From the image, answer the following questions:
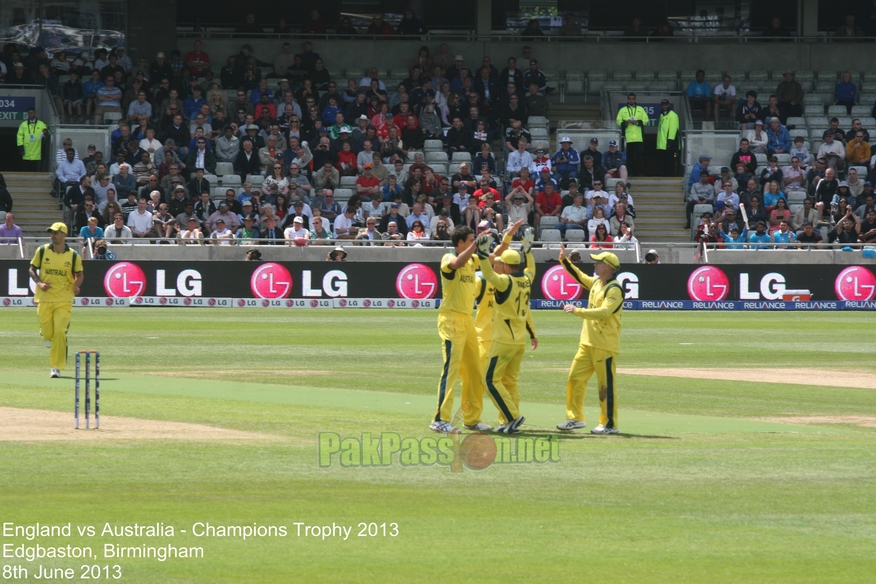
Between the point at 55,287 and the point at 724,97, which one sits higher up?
the point at 724,97

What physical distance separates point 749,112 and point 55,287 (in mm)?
27182

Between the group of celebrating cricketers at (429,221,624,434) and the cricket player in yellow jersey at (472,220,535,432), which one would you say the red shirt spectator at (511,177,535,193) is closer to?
the cricket player in yellow jersey at (472,220,535,432)

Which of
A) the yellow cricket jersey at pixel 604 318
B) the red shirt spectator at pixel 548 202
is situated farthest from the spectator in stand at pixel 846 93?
the yellow cricket jersey at pixel 604 318

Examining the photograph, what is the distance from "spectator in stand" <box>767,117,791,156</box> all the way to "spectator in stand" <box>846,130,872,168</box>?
72.9 inches

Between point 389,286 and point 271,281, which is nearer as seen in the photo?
point 271,281

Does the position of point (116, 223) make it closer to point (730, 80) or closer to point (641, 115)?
point (641, 115)

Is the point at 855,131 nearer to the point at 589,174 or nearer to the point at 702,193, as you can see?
the point at 702,193

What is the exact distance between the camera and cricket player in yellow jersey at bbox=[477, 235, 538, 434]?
12454mm

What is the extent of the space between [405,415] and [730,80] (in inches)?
1168

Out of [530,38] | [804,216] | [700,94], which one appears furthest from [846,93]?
[530,38]

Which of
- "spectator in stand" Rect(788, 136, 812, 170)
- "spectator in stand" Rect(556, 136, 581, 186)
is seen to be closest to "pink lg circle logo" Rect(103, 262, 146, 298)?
"spectator in stand" Rect(556, 136, 581, 186)

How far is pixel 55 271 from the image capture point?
16.6 meters

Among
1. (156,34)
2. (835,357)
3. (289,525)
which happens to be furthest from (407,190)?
(289,525)

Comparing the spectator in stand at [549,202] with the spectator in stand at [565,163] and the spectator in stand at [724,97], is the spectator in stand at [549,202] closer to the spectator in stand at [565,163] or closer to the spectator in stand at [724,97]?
the spectator in stand at [565,163]
